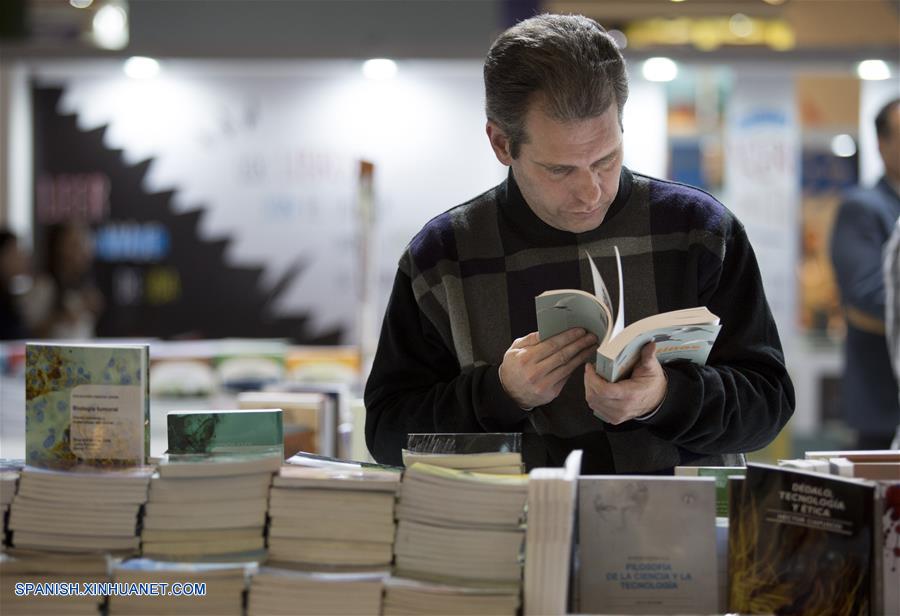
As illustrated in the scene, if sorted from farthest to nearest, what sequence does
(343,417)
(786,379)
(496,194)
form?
1. (343,417)
2. (496,194)
3. (786,379)

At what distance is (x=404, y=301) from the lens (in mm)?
2061

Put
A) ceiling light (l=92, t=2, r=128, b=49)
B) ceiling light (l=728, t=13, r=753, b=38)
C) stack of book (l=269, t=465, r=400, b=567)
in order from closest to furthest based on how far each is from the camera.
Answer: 1. stack of book (l=269, t=465, r=400, b=567)
2. ceiling light (l=92, t=2, r=128, b=49)
3. ceiling light (l=728, t=13, r=753, b=38)

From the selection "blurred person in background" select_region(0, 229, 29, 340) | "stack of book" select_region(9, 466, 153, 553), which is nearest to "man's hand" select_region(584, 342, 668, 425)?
"stack of book" select_region(9, 466, 153, 553)

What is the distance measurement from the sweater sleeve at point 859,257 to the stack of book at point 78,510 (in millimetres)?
3785

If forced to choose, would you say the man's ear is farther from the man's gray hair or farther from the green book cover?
the green book cover

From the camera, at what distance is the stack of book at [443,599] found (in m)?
1.52

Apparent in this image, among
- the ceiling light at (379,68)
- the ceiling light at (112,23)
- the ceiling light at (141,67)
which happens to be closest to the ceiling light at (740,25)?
the ceiling light at (379,68)

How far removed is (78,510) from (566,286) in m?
0.91

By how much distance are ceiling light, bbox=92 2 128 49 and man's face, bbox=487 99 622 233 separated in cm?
508

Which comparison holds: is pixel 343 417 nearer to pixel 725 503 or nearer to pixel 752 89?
pixel 725 503

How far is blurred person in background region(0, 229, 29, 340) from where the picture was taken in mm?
5770

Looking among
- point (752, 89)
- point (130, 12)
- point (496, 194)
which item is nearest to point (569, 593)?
point (496, 194)

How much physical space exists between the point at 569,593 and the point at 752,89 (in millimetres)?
4849

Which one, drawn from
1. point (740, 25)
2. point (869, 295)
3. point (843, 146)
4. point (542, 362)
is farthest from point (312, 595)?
point (740, 25)
